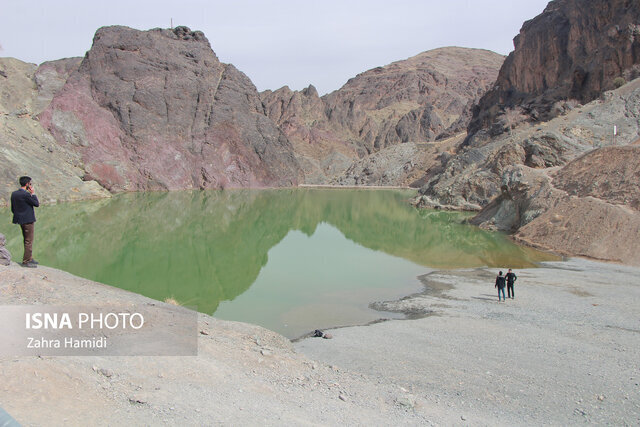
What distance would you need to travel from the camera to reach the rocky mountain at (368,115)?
121m

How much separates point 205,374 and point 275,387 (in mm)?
988

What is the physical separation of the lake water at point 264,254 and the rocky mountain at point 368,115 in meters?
68.4

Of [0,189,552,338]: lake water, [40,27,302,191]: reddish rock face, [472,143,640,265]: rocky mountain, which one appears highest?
[40,27,302,191]: reddish rock face

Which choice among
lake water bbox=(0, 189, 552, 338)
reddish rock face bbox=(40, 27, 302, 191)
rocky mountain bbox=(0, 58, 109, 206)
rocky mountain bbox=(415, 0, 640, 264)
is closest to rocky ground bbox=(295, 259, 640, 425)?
lake water bbox=(0, 189, 552, 338)

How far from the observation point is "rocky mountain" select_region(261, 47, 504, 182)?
12069 cm

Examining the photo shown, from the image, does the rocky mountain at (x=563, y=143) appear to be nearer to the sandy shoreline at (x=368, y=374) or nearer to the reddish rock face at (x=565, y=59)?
the reddish rock face at (x=565, y=59)

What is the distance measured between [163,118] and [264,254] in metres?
51.3

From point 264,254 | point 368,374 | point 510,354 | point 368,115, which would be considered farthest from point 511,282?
point 368,115

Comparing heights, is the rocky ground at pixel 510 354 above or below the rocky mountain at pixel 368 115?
below

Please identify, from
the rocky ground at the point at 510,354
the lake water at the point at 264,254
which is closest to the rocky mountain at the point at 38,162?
the lake water at the point at 264,254

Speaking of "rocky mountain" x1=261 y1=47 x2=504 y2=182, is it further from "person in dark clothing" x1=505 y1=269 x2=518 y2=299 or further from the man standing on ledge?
the man standing on ledge

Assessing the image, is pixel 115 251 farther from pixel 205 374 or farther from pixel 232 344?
pixel 205 374

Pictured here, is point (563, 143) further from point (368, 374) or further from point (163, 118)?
point (163, 118)

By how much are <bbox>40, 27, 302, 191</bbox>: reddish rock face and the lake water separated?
2028 cm
